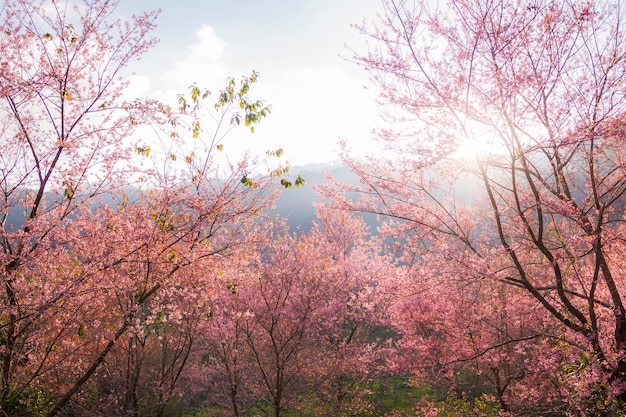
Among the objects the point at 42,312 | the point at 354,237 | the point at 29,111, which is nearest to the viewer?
Answer: the point at 42,312

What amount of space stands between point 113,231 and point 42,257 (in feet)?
3.32

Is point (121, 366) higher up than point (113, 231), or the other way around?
point (113, 231)

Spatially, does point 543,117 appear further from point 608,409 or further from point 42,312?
point 42,312

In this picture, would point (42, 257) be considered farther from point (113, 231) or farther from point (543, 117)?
point (543, 117)

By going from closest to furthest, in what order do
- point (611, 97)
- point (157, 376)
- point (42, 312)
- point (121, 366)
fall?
point (42, 312)
point (611, 97)
point (121, 366)
point (157, 376)

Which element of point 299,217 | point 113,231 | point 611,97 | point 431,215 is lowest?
point 113,231

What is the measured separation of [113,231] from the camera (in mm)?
5641

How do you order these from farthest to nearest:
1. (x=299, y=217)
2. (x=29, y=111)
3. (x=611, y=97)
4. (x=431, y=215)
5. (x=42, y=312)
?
(x=299, y=217), (x=431, y=215), (x=29, y=111), (x=611, y=97), (x=42, y=312)

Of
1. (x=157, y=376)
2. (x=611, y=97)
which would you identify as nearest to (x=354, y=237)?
(x=157, y=376)

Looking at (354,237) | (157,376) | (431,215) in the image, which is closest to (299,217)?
(354,237)

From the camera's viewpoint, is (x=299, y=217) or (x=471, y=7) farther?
(x=299, y=217)

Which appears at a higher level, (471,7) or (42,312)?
(471,7)

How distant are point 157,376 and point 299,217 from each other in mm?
98745

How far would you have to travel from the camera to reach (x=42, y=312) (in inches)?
167
